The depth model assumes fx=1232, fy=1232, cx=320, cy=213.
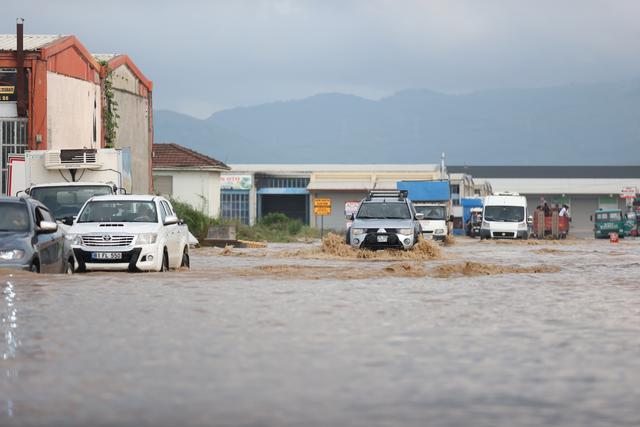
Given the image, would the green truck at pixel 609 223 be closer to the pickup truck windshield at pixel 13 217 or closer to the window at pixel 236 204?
the window at pixel 236 204

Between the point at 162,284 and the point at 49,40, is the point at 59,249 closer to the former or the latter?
the point at 162,284

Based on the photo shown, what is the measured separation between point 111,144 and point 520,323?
27.9 metres

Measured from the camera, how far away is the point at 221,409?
7.58 m

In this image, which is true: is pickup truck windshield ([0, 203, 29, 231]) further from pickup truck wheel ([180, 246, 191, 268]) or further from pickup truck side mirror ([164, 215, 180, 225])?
pickup truck wheel ([180, 246, 191, 268])

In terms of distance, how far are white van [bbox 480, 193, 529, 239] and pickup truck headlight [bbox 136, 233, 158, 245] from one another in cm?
3487

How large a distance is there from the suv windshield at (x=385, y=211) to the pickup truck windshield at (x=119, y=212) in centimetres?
1171

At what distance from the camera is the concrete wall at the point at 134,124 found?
40344 millimetres

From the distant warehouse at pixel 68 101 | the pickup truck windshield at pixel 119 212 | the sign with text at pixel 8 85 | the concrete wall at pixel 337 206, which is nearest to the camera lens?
the pickup truck windshield at pixel 119 212

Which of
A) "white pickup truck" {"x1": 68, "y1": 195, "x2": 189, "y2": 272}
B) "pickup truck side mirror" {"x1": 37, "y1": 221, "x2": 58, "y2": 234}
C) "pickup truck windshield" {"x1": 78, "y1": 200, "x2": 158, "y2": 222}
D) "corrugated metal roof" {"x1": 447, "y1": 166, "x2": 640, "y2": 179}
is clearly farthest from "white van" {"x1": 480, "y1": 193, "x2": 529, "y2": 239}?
"corrugated metal roof" {"x1": 447, "y1": 166, "x2": 640, "y2": 179}

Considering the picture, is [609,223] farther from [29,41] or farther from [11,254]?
[11,254]

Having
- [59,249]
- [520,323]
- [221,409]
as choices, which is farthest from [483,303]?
[221,409]

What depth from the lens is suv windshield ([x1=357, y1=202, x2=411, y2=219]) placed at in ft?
107

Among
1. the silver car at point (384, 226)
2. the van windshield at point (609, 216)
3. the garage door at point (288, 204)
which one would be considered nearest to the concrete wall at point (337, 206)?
the garage door at point (288, 204)

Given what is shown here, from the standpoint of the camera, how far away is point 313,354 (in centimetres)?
1013
